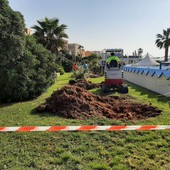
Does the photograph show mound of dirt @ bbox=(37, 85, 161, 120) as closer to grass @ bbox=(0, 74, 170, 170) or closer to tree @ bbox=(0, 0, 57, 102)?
grass @ bbox=(0, 74, 170, 170)

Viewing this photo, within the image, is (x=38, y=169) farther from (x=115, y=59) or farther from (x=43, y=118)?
(x=115, y=59)

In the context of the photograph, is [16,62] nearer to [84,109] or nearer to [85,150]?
[84,109]

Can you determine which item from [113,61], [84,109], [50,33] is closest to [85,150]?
[84,109]

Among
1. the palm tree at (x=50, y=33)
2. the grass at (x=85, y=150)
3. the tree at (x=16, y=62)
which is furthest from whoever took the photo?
the palm tree at (x=50, y=33)

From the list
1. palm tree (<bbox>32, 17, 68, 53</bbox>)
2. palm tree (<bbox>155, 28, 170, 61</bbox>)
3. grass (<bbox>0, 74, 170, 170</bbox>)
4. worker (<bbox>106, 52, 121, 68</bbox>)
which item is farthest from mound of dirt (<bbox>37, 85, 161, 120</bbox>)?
palm tree (<bbox>155, 28, 170, 61</bbox>)

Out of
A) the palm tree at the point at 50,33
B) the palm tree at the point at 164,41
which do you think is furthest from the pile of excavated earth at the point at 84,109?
the palm tree at the point at 164,41

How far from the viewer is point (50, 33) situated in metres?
30.8

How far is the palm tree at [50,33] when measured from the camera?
98.7 feet

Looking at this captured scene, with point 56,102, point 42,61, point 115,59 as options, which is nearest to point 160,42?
point 115,59

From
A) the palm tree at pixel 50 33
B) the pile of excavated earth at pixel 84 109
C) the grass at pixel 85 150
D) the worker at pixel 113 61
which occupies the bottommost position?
the grass at pixel 85 150

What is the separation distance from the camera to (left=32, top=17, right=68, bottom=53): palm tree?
3008cm

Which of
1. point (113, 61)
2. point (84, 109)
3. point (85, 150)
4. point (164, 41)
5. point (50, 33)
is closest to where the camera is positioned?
point (85, 150)

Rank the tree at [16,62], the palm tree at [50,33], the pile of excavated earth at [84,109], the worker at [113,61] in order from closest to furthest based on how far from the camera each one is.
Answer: the pile of excavated earth at [84,109]
the tree at [16,62]
the worker at [113,61]
the palm tree at [50,33]

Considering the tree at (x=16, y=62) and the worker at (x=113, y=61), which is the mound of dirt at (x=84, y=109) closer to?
the tree at (x=16, y=62)
